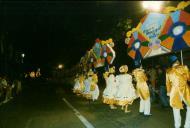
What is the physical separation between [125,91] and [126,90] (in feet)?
0.19

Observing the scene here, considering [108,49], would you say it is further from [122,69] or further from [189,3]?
[189,3]

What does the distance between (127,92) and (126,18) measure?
920 centimetres

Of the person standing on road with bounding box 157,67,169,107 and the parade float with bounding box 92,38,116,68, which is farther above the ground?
the parade float with bounding box 92,38,116,68

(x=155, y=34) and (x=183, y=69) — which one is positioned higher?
(x=155, y=34)

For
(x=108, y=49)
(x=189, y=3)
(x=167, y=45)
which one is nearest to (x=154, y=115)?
(x=167, y=45)

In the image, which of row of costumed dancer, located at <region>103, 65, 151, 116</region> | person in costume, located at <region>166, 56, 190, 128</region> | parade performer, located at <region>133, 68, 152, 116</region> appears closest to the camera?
person in costume, located at <region>166, 56, 190, 128</region>

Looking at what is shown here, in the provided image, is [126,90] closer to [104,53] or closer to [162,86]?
[162,86]

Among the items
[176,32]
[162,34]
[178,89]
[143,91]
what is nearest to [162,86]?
[143,91]

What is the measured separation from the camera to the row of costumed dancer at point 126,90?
1341 cm

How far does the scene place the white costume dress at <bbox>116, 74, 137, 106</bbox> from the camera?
14.7m

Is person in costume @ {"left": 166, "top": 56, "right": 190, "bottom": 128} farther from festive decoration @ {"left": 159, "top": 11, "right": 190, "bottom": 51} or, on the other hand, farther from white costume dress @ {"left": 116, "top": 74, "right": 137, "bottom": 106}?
white costume dress @ {"left": 116, "top": 74, "right": 137, "bottom": 106}

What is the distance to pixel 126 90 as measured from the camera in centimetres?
1470

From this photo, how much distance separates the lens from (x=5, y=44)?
51.0 m

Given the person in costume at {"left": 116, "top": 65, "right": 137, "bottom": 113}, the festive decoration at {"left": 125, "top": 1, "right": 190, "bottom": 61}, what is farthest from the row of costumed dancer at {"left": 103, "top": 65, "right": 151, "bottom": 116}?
the festive decoration at {"left": 125, "top": 1, "right": 190, "bottom": 61}
